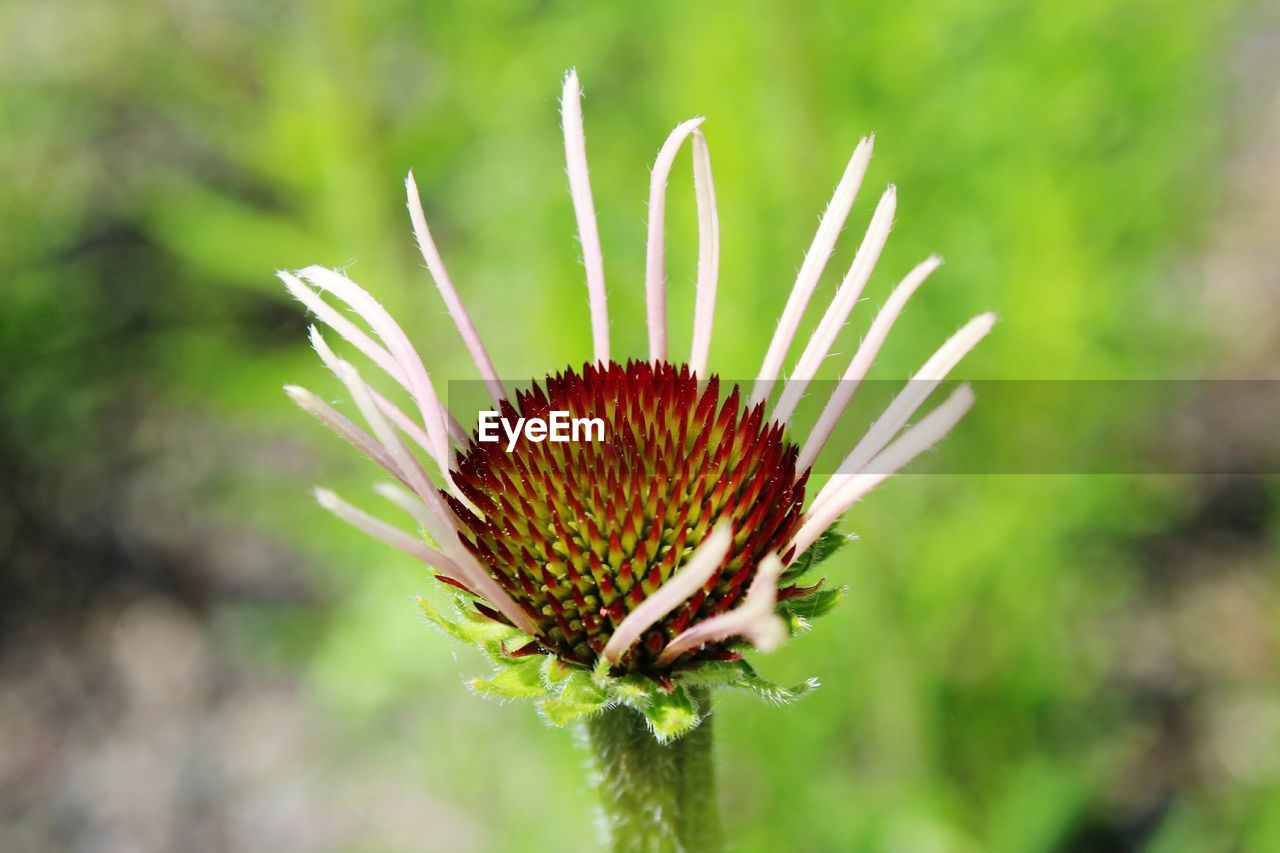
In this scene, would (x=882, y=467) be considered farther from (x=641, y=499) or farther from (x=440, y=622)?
(x=440, y=622)

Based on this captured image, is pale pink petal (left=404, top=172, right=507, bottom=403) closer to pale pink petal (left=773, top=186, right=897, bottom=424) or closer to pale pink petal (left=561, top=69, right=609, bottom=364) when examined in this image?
pale pink petal (left=561, top=69, right=609, bottom=364)

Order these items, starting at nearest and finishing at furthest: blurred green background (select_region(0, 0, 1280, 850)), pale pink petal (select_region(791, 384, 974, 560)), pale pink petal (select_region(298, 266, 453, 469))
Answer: pale pink petal (select_region(791, 384, 974, 560)), pale pink petal (select_region(298, 266, 453, 469)), blurred green background (select_region(0, 0, 1280, 850))

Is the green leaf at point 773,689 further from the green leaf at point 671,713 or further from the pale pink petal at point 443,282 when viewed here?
the pale pink petal at point 443,282

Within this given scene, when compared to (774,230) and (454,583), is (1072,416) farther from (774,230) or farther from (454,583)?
(454,583)

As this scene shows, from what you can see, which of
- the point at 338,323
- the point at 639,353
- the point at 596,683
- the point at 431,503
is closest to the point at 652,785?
the point at 596,683

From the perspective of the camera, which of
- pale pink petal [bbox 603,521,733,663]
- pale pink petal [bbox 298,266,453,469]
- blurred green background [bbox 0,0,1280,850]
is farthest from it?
blurred green background [bbox 0,0,1280,850]

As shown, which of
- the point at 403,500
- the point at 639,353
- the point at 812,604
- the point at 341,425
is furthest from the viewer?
the point at 639,353

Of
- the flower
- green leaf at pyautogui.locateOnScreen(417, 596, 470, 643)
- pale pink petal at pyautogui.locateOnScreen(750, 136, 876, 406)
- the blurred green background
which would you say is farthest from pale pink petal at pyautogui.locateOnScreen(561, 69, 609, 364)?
the blurred green background

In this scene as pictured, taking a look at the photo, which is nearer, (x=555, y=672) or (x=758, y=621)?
(x=758, y=621)

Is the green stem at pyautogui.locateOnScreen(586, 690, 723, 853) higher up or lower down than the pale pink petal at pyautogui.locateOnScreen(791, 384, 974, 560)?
lower down
